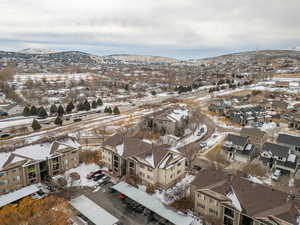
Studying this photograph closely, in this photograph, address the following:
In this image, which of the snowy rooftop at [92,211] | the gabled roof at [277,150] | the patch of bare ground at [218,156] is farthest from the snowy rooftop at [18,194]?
the gabled roof at [277,150]

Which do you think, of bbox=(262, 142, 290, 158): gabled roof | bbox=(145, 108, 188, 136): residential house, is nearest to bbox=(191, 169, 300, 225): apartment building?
bbox=(262, 142, 290, 158): gabled roof

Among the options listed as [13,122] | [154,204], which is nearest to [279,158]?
[154,204]

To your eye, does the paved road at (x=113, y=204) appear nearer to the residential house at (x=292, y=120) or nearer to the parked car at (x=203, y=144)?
the parked car at (x=203, y=144)

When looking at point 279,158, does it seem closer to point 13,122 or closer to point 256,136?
point 256,136

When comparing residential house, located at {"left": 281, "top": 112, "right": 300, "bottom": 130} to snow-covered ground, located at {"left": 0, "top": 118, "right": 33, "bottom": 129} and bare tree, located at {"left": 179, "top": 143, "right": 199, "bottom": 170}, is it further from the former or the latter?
snow-covered ground, located at {"left": 0, "top": 118, "right": 33, "bottom": 129}

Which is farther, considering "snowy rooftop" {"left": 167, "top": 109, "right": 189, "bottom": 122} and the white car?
"snowy rooftop" {"left": 167, "top": 109, "right": 189, "bottom": 122}

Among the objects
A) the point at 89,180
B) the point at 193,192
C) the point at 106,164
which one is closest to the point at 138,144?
the point at 106,164
